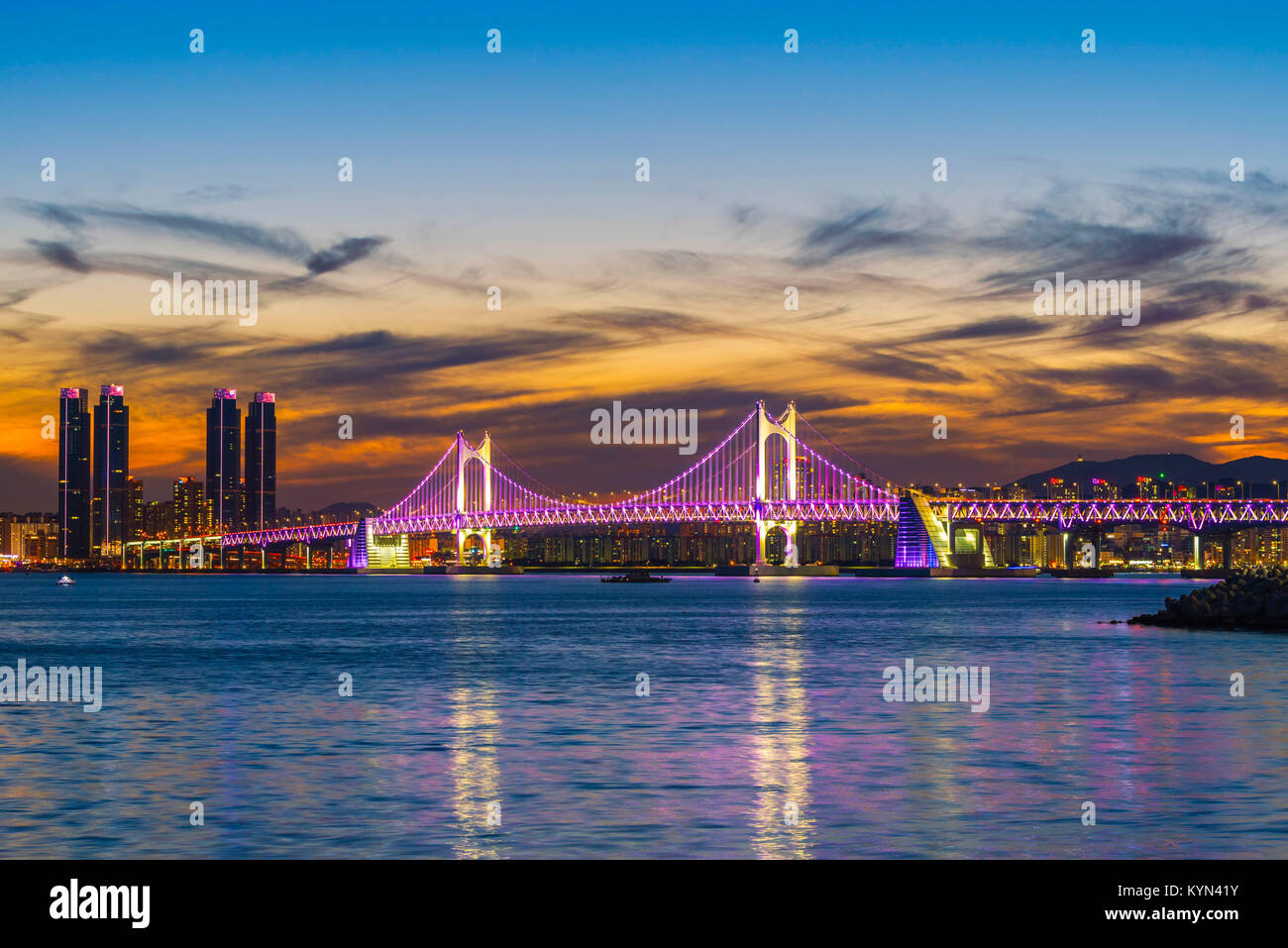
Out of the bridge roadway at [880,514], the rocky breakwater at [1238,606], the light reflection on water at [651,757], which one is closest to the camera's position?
the light reflection on water at [651,757]

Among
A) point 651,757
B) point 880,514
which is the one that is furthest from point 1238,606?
point 880,514

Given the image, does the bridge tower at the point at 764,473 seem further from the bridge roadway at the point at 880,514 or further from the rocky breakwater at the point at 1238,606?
the rocky breakwater at the point at 1238,606

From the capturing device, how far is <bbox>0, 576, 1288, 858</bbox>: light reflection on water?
467 inches

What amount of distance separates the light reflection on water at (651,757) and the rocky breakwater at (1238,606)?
7438mm

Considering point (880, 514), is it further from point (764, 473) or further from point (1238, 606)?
point (1238, 606)

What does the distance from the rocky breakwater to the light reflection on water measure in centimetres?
744

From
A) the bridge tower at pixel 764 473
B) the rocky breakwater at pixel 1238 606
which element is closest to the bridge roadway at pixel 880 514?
the bridge tower at pixel 764 473

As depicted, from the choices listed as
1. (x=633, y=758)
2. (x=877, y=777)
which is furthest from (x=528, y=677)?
(x=877, y=777)

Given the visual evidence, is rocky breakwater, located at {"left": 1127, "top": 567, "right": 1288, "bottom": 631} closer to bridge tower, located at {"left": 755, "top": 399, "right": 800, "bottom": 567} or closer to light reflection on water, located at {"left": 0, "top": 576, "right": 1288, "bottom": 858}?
light reflection on water, located at {"left": 0, "top": 576, "right": 1288, "bottom": 858}

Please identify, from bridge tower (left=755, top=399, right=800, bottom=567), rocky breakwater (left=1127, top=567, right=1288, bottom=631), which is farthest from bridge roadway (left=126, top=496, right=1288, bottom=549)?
rocky breakwater (left=1127, top=567, right=1288, bottom=631)

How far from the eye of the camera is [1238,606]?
47969 mm

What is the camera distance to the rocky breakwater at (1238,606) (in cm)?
4594

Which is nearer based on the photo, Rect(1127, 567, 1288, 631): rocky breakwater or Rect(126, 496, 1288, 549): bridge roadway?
Rect(1127, 567, 1288, 631): rocky breakwater
